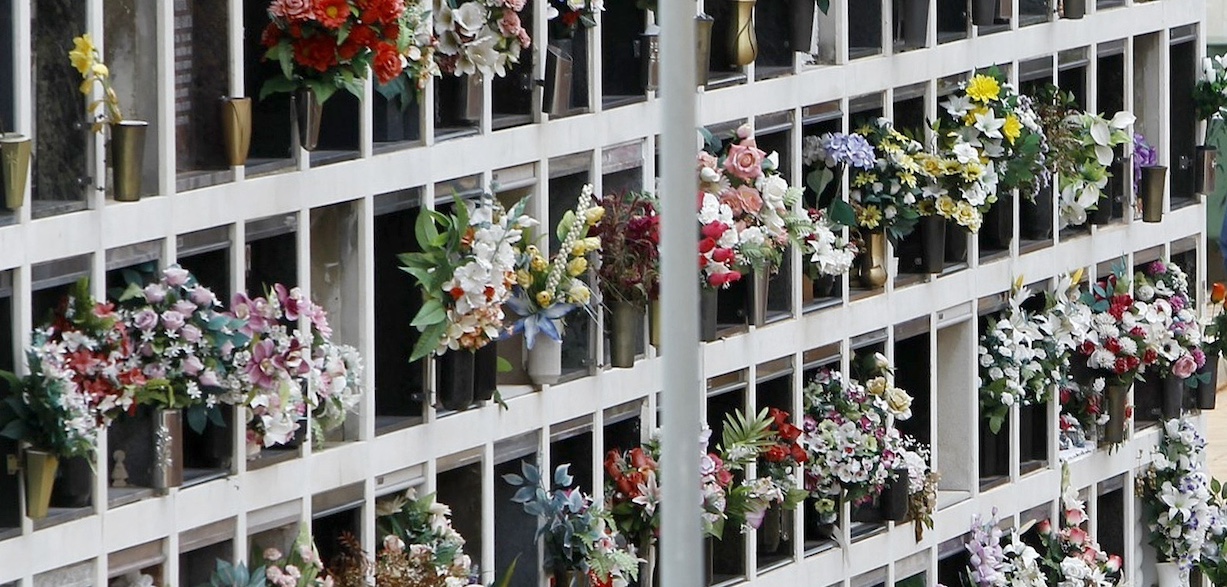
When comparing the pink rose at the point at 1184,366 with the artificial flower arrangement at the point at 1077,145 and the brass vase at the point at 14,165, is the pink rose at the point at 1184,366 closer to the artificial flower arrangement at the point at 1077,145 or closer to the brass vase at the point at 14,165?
the artificial flower arrangement at the point at 1077,145

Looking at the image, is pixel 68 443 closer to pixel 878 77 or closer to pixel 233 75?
pixel 233 75

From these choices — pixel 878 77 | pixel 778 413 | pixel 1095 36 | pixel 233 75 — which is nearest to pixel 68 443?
pixel 233 75

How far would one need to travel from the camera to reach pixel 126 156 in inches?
590

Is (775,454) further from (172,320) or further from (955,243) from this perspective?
(172,320)

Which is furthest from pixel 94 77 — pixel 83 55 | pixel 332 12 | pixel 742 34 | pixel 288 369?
pixel 742 34

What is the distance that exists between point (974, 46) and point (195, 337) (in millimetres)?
9068

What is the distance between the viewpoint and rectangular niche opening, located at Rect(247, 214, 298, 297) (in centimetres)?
1639

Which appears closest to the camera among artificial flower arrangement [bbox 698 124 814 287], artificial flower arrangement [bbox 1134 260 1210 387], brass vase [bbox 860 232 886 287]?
artificial flower arrangement [bbox 698 124 814 287]

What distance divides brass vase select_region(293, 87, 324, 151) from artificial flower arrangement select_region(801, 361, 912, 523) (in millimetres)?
5906

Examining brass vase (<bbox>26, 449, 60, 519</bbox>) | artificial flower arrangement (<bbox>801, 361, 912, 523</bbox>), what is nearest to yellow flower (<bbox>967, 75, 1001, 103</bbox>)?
artificial flower arrangement (<bbox>801, 361, 912, 523</bbox>)

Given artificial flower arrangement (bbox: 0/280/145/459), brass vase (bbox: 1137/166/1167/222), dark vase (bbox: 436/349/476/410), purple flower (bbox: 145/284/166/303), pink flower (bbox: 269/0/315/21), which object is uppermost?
brass vase (bbox: 1137/166/1167/222)

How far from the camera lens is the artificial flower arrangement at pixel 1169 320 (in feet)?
80.6

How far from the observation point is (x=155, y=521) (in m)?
15.6

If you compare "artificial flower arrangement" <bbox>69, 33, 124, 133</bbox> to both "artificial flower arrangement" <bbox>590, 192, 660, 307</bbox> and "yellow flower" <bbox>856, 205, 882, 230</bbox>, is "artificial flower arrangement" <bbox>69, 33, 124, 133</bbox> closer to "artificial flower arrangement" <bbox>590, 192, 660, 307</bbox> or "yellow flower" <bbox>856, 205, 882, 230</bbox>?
"artificial flower arrangement" <bbox>590, 192, 660, 307</bbox>
